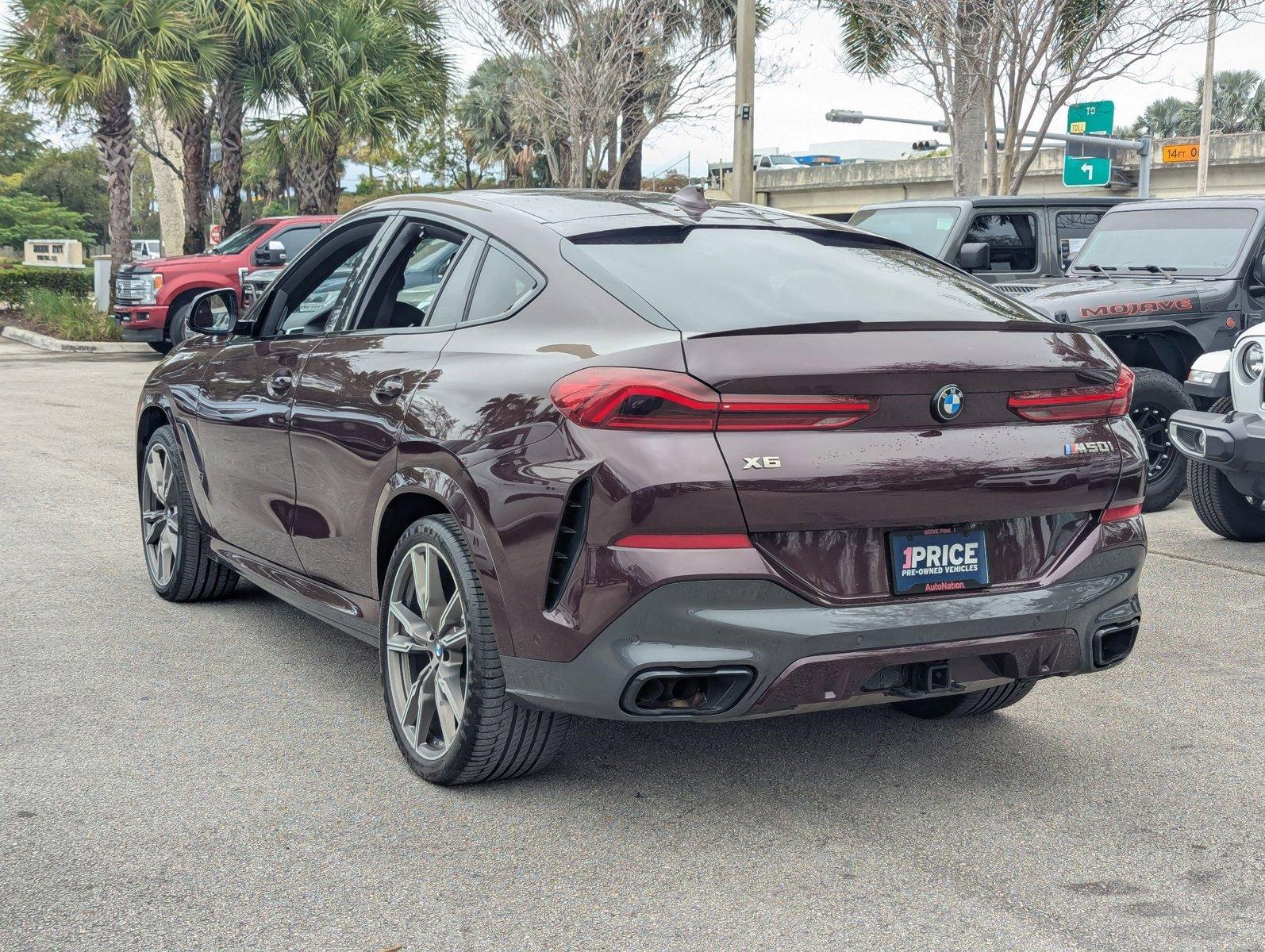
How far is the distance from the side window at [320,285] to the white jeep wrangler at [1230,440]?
14.3ft

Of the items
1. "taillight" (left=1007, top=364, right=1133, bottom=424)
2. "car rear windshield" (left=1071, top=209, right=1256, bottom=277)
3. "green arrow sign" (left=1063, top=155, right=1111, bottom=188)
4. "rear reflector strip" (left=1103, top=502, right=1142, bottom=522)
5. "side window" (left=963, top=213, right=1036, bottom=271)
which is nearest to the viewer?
"taillight" (left=1007, top=364, right=1133, bottom=424)

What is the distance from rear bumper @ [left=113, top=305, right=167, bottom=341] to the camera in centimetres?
2027

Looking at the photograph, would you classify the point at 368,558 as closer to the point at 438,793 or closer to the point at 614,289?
the point at 438,793

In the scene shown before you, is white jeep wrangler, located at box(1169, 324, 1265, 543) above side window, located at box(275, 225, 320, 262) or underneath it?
underneath

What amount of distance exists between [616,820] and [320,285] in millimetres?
2522

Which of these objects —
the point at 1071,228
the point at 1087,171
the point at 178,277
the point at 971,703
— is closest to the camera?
the point at 971,703

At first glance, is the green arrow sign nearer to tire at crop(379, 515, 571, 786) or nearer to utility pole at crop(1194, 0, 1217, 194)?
utility pole at crop(1194, 0, 1217, 194)

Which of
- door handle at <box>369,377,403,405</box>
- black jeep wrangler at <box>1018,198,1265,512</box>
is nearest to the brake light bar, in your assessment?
door handle at <box>369,377,403,405</box>

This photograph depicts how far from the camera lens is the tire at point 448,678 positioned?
385cm

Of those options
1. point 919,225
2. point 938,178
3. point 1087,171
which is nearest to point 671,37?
point 1087,171

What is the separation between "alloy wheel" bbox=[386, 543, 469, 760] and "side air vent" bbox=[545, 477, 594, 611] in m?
0.40

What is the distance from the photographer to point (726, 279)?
13.3 feet

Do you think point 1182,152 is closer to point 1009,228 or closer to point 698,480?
point 1009,228

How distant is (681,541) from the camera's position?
11.2 feet
